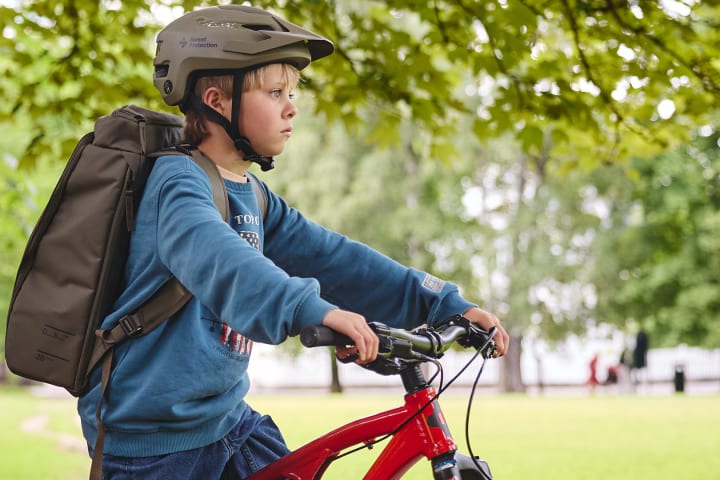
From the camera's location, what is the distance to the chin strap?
2.55 meters

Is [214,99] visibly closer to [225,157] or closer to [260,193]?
[225,157]

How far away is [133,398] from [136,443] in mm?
143

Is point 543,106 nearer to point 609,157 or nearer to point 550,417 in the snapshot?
point 609,157

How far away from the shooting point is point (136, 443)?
246 centimetres

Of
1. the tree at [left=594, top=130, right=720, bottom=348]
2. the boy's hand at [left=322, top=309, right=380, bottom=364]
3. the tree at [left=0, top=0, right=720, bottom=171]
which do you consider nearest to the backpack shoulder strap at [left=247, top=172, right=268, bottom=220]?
the boy's hand at [left=322, top=309, right=380, bottom=364]

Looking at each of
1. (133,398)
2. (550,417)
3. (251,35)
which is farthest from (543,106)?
(550,417)

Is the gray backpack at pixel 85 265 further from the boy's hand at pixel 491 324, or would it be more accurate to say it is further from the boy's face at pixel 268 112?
the boy's hand at pixel 491 324

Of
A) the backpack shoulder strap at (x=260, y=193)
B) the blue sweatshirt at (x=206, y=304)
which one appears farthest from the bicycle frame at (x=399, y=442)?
the backpack shoulder strap at (x=260, y=193)

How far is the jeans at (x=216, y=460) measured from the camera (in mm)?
2469

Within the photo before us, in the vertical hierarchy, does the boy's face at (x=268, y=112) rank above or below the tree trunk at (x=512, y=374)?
above

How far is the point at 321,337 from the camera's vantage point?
6.30 feet

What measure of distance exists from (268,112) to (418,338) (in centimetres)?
76

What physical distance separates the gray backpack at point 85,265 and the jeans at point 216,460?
8.4 inches

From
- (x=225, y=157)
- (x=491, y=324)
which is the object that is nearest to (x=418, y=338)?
(x=491, y=324)
